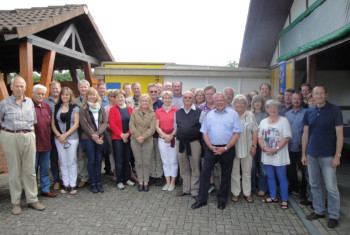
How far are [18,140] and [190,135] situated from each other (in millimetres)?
2780

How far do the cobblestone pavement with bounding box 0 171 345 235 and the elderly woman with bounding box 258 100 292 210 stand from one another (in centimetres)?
45

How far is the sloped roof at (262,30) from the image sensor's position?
7409mm

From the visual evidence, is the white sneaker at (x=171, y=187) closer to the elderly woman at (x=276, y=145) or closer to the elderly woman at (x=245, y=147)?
the elderly woman at (x=245, y=147)

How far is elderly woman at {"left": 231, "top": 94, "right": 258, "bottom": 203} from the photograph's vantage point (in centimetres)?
433

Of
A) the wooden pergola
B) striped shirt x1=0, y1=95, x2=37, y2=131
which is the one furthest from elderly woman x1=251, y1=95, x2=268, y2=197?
the wooden pergola

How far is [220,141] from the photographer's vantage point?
409 centimetres

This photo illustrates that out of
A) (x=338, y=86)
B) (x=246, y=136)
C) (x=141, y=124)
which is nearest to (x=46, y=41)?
(x=141, y=124)

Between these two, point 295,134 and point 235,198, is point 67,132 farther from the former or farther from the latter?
point 295,134

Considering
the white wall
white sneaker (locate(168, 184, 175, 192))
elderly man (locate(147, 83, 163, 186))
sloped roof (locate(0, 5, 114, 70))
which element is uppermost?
sloped roof (locate(0, 5, 114, 70))

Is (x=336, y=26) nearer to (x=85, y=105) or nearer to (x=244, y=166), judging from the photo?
(x=244, y=166)

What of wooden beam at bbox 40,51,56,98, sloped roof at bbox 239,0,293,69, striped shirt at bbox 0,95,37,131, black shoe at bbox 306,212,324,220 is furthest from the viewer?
sloped roof at bbox 239,0,293,69

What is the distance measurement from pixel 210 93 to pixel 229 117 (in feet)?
3.07

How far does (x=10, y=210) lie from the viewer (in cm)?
414

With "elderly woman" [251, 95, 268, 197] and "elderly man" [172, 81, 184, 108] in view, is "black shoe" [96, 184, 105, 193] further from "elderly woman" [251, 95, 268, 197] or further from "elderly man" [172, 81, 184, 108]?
"elderly woman" [251, 95, 268, 197]
